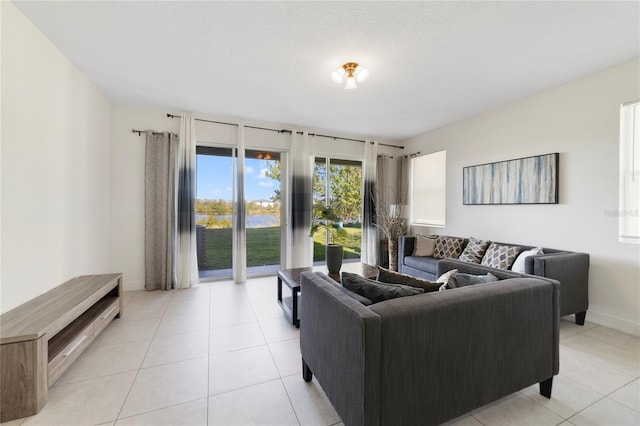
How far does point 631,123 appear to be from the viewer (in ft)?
8.50

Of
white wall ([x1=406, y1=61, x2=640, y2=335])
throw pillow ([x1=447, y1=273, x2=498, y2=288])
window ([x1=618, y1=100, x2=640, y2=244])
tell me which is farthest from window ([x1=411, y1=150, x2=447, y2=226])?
throw pillow ([x1=447, y1=273, x2=498, y2=288])

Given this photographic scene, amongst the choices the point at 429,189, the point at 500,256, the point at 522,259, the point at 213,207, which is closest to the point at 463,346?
the point at 522,259

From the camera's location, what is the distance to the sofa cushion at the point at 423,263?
3688mm

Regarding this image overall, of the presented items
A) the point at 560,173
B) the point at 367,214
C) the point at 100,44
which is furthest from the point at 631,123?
the point at 100,44

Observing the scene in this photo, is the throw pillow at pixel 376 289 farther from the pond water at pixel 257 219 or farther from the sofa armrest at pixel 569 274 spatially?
the pond water at pixel 257 219

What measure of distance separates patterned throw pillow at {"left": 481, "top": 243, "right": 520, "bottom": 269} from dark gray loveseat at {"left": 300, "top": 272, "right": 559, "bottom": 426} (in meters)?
1.61

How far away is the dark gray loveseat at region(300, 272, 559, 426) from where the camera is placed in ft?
3.68

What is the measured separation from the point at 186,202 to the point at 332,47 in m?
2.98

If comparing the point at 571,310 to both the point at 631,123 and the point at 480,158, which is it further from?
the point at 480,158

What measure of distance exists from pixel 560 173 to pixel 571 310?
1571 mm

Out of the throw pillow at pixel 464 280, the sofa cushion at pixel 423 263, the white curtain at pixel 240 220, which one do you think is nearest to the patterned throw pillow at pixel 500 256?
Answer: the sofa cushion at pixel 423 263

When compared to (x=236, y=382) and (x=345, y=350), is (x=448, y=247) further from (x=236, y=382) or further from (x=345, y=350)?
(x=236, y=382)

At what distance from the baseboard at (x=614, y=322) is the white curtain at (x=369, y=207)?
305cm

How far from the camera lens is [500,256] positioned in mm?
3139
